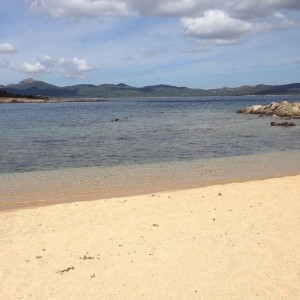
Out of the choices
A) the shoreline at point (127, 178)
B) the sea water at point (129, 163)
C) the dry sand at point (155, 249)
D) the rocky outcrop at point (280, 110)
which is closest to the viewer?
the dry sand at point (155, 249)

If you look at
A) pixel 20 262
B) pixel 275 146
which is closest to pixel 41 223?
pixel 20 262

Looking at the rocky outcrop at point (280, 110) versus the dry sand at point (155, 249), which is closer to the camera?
the dry sand at point (155, 249)

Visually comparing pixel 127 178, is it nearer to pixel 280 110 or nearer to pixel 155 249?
pixel 155 249

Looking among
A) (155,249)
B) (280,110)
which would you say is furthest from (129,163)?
(280,110)

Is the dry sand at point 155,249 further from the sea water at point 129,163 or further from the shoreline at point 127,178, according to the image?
the sea water at point 129,163

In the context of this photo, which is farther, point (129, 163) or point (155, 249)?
point (129, 163)

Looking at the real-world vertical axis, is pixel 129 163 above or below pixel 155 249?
below

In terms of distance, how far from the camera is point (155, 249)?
7918mm

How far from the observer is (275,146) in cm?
2719

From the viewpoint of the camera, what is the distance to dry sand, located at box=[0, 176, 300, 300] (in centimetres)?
641

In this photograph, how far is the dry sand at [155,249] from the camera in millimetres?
6410

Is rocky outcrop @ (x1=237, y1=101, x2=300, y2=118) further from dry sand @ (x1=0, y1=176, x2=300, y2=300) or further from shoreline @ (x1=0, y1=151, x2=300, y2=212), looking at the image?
dry sand @ (x1=0, y1=176, x2=300, y2=300)

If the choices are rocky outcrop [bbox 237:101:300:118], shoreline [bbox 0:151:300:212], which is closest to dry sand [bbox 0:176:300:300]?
shoreline [bbox 0:151:300:212]

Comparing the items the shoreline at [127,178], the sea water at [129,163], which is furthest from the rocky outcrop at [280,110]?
the shoreline at [127,178]
